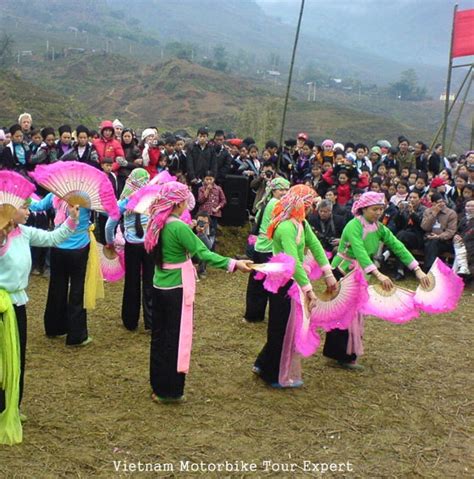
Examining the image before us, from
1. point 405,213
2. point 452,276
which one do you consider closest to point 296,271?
point 452,276

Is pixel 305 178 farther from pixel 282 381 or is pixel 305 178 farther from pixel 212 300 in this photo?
pixel 282 381

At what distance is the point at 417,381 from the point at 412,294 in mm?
899

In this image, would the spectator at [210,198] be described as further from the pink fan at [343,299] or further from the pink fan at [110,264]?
the pink fan at [343,299]

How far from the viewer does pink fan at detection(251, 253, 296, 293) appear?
5.18m

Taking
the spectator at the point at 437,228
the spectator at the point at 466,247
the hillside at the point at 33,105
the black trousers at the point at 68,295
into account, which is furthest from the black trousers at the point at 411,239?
the hillside at the point at 33,105

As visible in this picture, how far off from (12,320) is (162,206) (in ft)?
4.68

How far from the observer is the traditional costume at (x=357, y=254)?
6.02 m

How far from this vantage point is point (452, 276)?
612cm

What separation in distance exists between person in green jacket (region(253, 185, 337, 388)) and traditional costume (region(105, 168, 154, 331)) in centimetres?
169

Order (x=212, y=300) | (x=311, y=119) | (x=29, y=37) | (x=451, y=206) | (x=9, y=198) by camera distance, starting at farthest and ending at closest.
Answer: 1. (x=29, y=37)
2. (x=311, y=119)
3. (x=451, y=206)
4. (x=212, y=300)
5. (x=9, y=198)

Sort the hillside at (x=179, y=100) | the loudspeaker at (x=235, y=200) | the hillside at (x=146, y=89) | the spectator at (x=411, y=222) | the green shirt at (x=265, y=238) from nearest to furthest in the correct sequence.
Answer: the green shirt at (x=265, y=238) → the spectator at (x=411, y=222) → the loudspeaker at (x=235, y=200) → the hillside at (x=179, y=100) → the hillside at (x=146, y=89)

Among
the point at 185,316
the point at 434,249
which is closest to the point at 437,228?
the point at 434,249

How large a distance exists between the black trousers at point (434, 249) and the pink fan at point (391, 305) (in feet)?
16.0

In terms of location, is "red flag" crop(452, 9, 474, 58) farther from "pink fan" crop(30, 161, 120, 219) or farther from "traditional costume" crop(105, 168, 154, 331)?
"pink fan" crop(30, 161, 120, 219)
